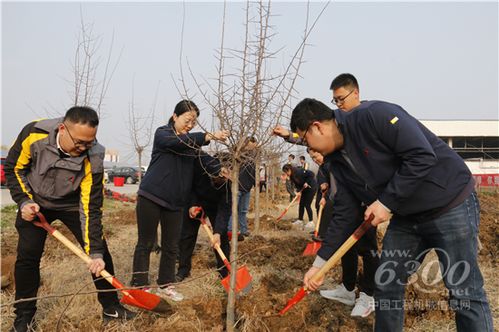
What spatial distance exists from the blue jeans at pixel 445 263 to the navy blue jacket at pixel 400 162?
3.5 inches

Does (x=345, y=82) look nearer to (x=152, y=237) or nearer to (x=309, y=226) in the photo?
(x=152, y=237)

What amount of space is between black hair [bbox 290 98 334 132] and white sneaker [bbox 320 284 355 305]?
2.14 meters

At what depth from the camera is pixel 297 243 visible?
623cm

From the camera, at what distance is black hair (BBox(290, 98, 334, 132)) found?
227 centimetres

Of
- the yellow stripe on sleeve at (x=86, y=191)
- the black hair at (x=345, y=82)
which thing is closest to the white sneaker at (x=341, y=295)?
the black hair at (x=345, y=82)

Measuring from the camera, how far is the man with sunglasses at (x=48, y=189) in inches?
108

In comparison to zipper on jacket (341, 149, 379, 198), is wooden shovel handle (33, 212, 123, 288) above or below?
below

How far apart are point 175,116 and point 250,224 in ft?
19.8

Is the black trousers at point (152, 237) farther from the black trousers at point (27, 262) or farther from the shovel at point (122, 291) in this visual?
the black trousers at point (27, 262)

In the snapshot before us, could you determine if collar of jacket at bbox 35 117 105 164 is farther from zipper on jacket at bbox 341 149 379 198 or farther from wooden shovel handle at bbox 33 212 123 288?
zipper on jacket at bbox 341 149 379 198

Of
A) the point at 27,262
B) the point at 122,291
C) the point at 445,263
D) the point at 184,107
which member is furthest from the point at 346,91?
the point at 27,262

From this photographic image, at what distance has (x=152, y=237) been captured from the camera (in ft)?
11.6

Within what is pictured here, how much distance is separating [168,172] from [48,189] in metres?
1.04

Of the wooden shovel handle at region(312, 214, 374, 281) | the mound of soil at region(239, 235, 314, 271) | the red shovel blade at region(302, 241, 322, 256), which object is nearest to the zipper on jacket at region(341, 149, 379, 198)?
the wooden shovel handle at region(312, 214, 374, 281)
